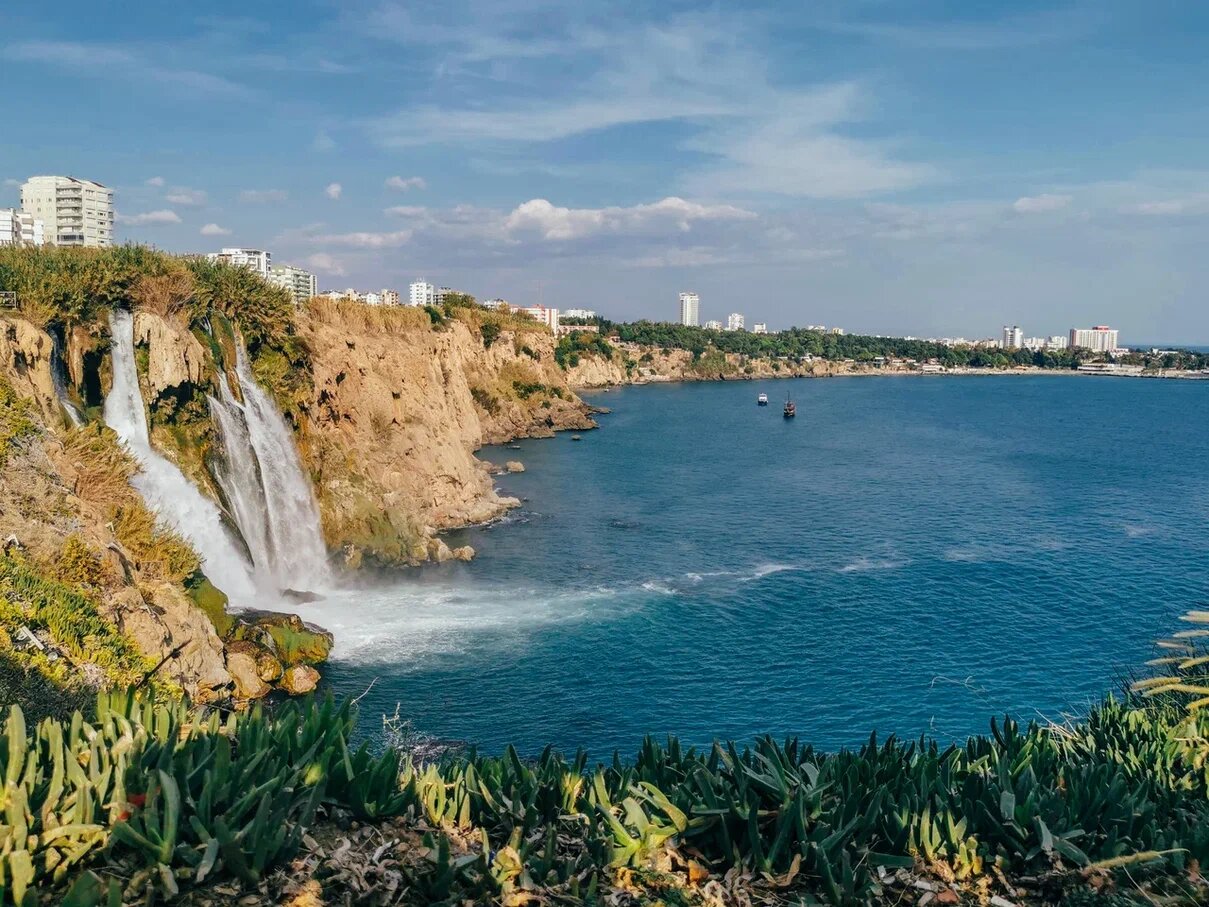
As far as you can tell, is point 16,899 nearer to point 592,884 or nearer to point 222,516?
point 592,884

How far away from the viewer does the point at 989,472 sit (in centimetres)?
6347

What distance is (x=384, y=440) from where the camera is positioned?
4462 centimetres

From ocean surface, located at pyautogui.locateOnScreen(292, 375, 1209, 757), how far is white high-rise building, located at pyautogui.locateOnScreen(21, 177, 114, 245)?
51.8m

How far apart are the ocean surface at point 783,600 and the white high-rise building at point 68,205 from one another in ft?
170

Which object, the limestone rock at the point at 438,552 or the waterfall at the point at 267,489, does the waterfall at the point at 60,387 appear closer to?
the waterfall at the point at 267,489

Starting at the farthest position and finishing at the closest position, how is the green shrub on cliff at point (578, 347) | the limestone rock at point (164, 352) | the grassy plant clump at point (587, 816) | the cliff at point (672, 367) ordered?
the cliff at point (672, 367), the green shrub on cliff at point (578, 347), the limestone rock at point (164, 352), the grassy plant clump at point (587, 816)

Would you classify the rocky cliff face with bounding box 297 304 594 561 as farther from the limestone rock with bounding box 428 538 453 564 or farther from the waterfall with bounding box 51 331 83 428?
the waterfall with bounding box 51 331 83 428

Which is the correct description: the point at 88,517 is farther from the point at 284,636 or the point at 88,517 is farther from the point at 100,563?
the point at 284,636

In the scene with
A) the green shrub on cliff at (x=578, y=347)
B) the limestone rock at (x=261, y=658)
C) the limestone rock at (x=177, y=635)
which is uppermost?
the green shrub on cliff at (x=578, y=347)

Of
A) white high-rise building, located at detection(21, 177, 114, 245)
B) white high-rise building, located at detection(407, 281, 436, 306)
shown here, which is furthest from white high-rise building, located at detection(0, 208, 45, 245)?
white high-rise building, located at detection(407, 281, 436, 306)

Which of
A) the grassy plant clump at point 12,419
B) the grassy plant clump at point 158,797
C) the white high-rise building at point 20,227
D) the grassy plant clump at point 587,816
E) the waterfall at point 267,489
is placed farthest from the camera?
the white high-rise building at point 20,227

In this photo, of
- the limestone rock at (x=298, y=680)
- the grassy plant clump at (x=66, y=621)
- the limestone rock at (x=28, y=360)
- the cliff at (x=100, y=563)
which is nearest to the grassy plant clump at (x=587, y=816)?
the cliff at (x=100, y=563)

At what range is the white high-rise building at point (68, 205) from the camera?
8825 centimetres

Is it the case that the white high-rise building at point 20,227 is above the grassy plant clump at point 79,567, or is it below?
above
